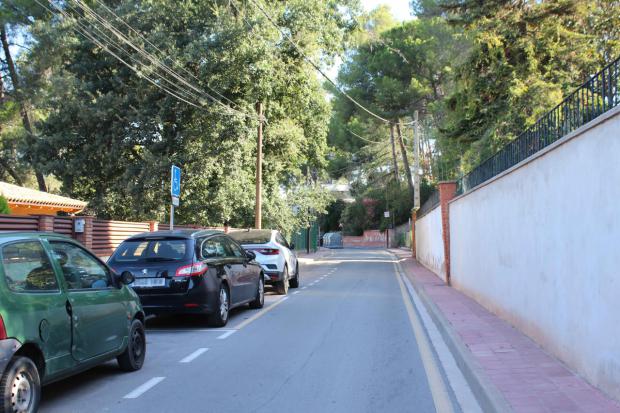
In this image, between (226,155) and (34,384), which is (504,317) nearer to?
(34,384)

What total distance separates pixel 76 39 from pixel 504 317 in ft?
73.1

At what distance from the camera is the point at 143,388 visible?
630cm

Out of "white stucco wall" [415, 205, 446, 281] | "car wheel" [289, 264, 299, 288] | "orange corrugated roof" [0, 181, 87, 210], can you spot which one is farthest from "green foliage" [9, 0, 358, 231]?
"white stucco wall" [415, 205, 446, 281]

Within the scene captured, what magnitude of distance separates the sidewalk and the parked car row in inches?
152

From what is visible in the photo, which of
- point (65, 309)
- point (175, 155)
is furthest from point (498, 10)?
point (65, 309)

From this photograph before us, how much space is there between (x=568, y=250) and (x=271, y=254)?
10.1 metres

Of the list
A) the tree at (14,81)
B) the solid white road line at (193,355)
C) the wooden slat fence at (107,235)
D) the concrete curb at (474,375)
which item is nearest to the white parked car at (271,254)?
the wooden slat fence at (107,235)

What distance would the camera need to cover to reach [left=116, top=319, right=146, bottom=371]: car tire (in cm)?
685

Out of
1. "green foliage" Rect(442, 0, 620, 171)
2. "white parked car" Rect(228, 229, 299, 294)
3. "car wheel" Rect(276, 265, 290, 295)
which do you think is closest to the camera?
"white parked car" Rect(228, 229, 299, 294)

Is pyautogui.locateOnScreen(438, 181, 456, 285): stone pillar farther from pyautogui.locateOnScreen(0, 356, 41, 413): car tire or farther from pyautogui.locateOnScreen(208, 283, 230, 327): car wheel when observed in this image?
pyautogui.locateOnScreen(0, 356, 41, 413): car tire

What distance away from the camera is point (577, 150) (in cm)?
630

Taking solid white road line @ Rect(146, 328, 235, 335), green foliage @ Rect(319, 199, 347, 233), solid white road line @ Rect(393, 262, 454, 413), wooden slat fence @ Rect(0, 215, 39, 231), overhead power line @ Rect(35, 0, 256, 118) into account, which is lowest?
solid white road line @ Rect(393, 262, 454, 413)

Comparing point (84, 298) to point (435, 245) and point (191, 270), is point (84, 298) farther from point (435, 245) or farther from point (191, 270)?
point (435, 245)

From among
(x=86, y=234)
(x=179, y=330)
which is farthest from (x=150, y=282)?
(x=86, y=234)
